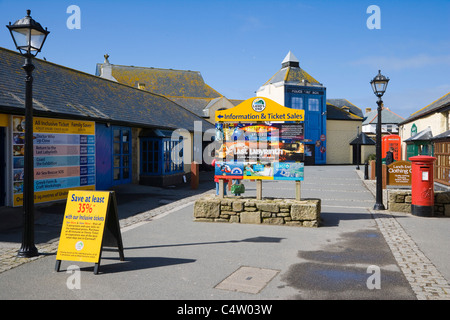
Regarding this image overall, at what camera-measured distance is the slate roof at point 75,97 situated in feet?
38.7

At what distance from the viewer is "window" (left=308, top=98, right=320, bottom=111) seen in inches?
1711

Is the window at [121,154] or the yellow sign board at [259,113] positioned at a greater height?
the yellow sign board at [259,113]

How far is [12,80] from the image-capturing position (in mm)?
12234

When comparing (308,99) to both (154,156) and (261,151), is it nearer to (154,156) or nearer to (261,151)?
(154,156)

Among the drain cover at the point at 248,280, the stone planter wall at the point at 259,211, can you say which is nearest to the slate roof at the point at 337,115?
the stone planter wall at the point at 259,211

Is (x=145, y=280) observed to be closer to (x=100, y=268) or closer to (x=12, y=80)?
(x=100, y=268)

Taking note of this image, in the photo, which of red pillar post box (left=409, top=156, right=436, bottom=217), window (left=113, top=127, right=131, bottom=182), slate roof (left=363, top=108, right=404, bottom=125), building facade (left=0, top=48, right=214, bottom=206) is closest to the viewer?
red pillar post box (left=409, top=156, right=436, bottom=217)

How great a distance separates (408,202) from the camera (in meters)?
11.5

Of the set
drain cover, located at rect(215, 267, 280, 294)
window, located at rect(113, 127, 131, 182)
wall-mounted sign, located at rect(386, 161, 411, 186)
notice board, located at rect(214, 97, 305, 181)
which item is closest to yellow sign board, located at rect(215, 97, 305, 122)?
notice board, located at rect(214, 97, 305, 181)

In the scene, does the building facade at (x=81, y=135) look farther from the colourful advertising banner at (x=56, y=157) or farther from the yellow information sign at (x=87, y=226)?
the yellow information sign at (x=87, y=226)

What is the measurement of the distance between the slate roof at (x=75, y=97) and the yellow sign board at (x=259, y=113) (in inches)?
218

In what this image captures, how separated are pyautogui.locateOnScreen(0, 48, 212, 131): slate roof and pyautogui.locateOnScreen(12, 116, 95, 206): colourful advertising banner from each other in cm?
48

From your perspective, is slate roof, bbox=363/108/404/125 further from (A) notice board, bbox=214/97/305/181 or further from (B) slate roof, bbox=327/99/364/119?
(A) notice board, bbox=214/97/305/181
